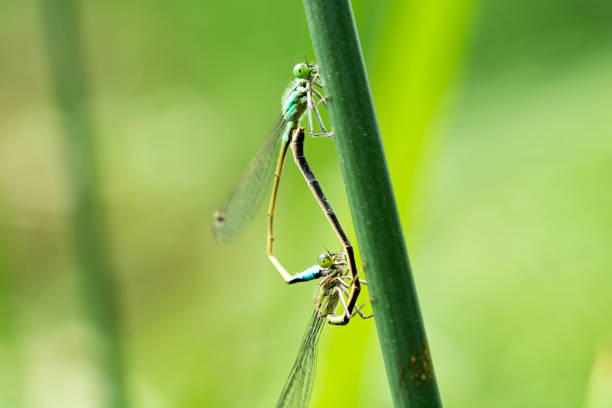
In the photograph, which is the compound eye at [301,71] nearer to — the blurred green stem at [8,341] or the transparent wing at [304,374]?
the transparent wing at [304,374]

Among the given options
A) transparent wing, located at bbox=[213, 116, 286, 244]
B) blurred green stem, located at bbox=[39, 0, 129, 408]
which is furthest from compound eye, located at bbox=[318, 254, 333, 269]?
blurred green stem, located at bbox=[39, 0, 129, 408]

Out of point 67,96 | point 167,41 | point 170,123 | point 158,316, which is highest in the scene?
point 167,41

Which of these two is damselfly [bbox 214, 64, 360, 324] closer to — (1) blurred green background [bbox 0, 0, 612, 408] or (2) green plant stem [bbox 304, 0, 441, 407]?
(1) blurred green background [bbox 0, 0, 612, 408]

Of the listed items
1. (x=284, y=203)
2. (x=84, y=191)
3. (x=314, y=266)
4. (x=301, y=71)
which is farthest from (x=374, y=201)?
(x=284, y=203)

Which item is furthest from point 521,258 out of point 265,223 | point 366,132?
point 366,132

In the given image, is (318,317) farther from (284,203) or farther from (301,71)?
(284,203)

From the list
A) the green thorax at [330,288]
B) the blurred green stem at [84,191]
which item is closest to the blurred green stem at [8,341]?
the blurred green stem at [84,191]

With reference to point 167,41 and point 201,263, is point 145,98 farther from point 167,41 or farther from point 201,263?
point 201,263
